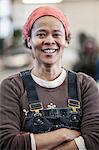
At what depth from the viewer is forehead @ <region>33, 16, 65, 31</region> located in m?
1.33

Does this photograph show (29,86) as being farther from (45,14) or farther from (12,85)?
(45,14)

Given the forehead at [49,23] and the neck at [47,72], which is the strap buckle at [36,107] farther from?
the forehead at [49,23]

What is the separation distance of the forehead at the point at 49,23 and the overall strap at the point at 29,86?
21 cm

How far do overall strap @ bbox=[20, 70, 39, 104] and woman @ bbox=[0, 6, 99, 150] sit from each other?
0.5 inches

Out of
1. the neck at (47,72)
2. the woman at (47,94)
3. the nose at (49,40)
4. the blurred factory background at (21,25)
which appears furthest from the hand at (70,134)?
the blurred factory background at (21,25)

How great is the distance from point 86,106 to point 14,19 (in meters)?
7.85

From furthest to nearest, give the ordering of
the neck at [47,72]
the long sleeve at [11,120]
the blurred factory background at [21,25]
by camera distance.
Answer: the blurred factory background at [21,25]
the neck at [47,72]
the long sleeve at [11,120]

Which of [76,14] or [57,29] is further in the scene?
[76,14]

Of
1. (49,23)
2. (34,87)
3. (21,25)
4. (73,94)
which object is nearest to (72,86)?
(73,94)

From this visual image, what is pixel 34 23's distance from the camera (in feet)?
4.45

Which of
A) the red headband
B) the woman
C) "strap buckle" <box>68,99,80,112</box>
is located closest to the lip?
the woman

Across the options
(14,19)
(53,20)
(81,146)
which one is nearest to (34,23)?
(53,20)

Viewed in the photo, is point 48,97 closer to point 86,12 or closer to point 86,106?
point 86,106

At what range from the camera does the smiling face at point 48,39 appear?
1.33 m
